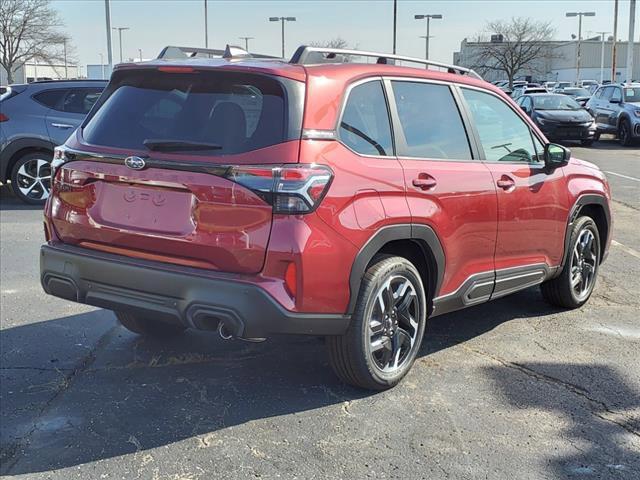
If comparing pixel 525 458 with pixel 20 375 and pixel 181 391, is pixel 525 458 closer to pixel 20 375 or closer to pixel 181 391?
pixel 181 391

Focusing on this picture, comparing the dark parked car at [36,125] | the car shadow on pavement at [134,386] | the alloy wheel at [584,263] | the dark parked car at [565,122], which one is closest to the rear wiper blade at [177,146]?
the car shadow on pavement at [134,386]

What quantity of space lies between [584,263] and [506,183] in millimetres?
1541

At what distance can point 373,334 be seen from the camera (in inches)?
149

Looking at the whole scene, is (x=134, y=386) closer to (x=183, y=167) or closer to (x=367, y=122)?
(x=183, y=167)

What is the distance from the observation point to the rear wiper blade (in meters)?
3.41

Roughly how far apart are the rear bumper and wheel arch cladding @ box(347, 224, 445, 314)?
9.7 inches

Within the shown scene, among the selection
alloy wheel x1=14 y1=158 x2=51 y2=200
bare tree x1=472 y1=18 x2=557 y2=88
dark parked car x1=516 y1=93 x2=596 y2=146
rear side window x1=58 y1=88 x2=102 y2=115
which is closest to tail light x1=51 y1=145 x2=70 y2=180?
alloy wheel x1=14 y1=158 x2=51 y2=200

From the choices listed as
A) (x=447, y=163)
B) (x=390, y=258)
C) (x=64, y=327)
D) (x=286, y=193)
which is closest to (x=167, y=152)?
(x=286, y=193)

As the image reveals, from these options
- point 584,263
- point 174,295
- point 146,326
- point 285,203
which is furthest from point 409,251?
point 584,263

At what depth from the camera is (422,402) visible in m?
3.84

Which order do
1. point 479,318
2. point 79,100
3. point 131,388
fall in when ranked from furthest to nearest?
point 79,100 < point 479,318 < point 131,388

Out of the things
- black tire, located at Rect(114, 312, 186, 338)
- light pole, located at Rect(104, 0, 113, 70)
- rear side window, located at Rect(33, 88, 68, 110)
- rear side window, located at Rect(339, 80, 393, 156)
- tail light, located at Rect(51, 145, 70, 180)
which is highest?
light pole, located at Rect(104, 0, 113, 70)

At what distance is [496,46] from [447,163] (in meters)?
66.0

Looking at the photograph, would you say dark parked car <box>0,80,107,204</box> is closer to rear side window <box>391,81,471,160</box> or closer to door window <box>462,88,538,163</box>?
door window <box>462,88,538,163</box>
